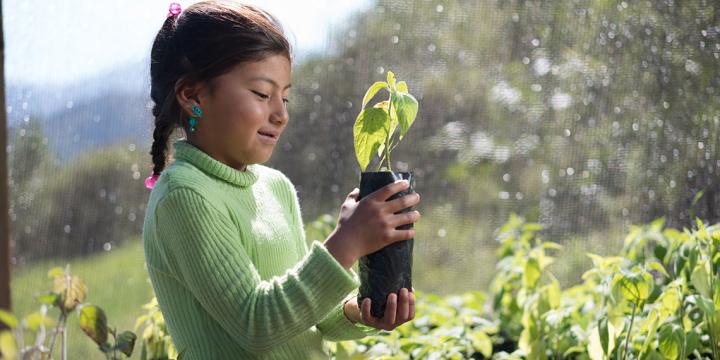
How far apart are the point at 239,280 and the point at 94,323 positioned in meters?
0.42

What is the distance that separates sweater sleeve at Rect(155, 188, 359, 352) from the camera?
35.6 inches

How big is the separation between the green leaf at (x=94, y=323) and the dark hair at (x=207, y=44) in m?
0.33

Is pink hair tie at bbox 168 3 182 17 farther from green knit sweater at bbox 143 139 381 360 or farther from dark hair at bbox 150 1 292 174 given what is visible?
green knit sweater at bbox 143 139 381 360

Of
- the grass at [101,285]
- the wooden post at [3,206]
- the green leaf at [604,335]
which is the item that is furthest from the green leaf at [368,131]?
the wooden post at [3,206]

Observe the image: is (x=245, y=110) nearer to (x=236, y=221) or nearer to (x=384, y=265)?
(x=236, y=221)

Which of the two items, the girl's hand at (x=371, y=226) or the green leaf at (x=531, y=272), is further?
the green leaf at (x=531, y=272)

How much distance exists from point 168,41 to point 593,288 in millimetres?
1051

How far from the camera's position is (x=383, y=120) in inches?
38.2

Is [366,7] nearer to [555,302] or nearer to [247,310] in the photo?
[555,302]

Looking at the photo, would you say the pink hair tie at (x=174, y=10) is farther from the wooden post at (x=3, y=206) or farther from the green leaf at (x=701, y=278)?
the wooden post at (x=3, y=206)

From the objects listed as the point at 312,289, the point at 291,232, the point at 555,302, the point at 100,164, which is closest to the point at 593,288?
the point at 555,302

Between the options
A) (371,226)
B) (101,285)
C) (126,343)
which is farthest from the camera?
(101,285)

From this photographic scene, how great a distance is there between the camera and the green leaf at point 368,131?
967 mm

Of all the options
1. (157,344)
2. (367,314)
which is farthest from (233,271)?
(157,344)
